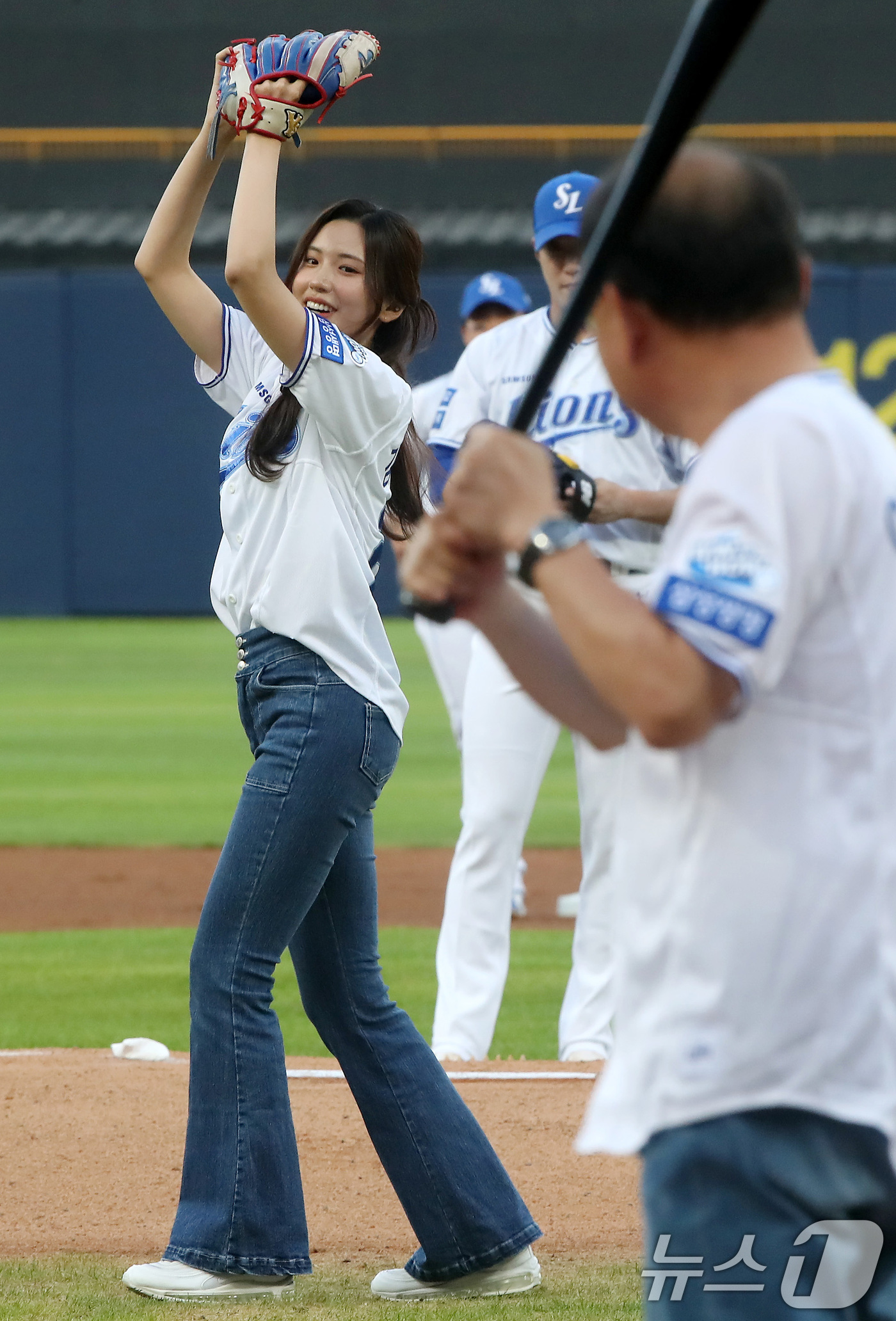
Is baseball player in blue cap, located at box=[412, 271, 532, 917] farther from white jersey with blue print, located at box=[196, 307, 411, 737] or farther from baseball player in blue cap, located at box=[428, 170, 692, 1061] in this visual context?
white jersey with blue print, located at box=[196, 307, 411, 737]

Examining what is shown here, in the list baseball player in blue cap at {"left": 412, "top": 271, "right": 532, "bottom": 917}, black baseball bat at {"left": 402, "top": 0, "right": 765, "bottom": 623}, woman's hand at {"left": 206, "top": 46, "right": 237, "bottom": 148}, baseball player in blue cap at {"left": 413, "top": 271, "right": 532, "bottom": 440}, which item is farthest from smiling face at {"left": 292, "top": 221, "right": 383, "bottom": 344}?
baseball player in blue cap at {"left": 413, "top": 271, "right": 532, "bottom": 440}

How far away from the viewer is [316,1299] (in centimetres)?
322

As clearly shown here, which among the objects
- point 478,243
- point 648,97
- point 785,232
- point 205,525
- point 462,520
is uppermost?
point 785,232

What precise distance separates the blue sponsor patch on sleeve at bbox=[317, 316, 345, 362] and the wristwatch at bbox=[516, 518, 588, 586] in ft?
4.64

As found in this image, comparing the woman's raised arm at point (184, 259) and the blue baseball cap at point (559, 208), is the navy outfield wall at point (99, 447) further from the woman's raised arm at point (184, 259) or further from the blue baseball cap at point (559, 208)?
the woman's raised arm at point (184, 259)

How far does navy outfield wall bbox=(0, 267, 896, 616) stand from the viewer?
70.8 ft

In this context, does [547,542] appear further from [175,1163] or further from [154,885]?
[154,885]

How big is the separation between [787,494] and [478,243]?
21677mm

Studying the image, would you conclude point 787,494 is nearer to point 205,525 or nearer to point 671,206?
point 671,206

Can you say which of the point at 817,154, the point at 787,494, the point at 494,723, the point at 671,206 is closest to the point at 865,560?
the point at 787,494

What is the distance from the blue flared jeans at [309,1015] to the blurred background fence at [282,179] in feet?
58.0

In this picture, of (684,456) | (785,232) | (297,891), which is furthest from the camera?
(684,456)

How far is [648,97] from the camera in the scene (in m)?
25.5

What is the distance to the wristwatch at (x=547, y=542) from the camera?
168 centimetres
